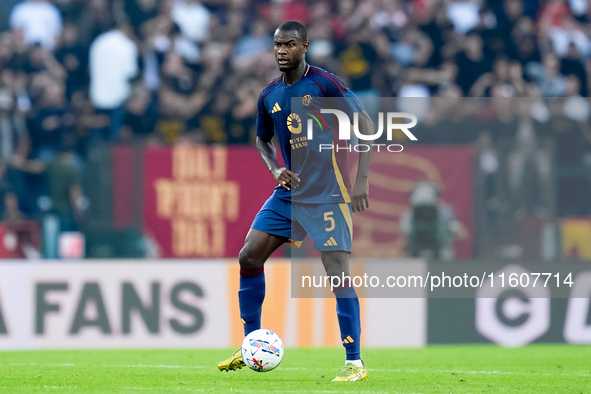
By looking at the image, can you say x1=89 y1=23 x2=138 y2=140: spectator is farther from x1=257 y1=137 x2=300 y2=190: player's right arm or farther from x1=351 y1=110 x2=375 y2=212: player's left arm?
x1=351 y1=110 x2=375 y2=212: player's left arm

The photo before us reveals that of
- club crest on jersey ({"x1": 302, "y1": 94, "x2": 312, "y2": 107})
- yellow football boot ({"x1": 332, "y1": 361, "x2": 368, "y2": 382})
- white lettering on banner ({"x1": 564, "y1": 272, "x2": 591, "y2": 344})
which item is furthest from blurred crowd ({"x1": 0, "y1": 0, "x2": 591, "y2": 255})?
yellow football boot ({"x1": 332, "y1": 361, "x2": 368, "y2": 382})

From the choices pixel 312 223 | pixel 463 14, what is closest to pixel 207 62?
pixel 463 14

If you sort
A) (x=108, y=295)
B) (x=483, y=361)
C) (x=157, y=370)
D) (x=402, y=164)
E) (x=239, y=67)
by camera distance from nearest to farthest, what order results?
(x=157, y=370) → (x=483, y=361) → (x=108, y=295) → (x=402, y=164) → (x=239, y=67)

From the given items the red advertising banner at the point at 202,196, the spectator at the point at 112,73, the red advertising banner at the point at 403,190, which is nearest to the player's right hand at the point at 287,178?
the red advertising banner at the point at 403,190

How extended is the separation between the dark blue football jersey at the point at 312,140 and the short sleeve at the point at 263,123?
120 millimetres

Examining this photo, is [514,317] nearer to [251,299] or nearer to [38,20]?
[251,299]

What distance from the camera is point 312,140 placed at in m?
6.82

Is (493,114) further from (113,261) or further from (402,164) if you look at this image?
(113,261)

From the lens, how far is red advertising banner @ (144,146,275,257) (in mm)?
11891

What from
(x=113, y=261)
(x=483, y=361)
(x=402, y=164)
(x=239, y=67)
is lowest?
(x=483, y=361)

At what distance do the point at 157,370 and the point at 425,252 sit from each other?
4.19 meters

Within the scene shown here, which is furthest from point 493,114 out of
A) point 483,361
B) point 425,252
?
point 483,361

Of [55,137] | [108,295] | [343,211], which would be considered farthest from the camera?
[55,137]

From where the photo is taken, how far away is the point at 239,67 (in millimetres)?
14258
